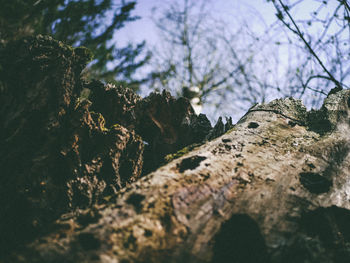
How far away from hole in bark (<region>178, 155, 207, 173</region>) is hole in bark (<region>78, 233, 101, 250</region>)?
27.9 inches

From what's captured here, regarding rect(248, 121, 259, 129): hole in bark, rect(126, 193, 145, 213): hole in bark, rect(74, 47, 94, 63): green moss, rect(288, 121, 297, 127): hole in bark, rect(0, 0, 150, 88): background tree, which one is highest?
rect(0, 0, 150, 88): background tree

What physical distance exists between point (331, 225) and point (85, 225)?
1.53 m

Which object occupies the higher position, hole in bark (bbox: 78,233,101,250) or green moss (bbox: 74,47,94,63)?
green moss (bbox: 74,47,94,63)

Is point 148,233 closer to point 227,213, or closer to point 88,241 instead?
point 88,241

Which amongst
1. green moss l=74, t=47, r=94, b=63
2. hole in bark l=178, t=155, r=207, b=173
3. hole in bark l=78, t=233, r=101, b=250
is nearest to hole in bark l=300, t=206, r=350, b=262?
hole in bark l=178, t=155, r=207, b=173

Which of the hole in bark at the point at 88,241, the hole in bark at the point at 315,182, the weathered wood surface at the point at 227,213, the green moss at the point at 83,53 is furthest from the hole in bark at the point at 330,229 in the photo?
the green moss at the point at 83,53

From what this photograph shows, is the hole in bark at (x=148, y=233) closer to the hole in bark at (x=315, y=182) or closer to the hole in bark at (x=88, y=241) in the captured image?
the hole in bark at (x=88, y=241)

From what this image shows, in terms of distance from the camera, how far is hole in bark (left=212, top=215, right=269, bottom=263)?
1.17 metres

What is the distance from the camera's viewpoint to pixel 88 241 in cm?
105

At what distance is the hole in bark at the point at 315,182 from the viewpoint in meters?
1.57

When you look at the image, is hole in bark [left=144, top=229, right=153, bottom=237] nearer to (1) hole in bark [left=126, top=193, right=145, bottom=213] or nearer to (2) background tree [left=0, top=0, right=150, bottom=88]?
(1) hole in bark [left=126, top=193, right=145, bottom=213]

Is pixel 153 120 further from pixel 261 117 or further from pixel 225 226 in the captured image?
pixel 225 226

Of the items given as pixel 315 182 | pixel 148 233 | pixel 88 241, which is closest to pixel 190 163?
pixel 148 233

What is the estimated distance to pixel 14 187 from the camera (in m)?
1.56
